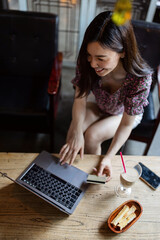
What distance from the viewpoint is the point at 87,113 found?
1.48 metres

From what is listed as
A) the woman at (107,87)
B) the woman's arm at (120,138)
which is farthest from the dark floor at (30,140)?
the woman's arm at (120,138)

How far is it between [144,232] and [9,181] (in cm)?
63

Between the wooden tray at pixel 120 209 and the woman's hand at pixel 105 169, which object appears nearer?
the wooden tray at pixel 120 209

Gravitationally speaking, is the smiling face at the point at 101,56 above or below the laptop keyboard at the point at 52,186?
above

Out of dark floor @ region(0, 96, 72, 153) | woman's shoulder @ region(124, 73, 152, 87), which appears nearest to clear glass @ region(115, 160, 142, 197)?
woman's shoulder @ region(124, 73, 152, 87)

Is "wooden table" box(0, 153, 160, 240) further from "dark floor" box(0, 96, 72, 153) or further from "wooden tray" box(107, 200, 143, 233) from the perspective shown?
"dark floor" box(0, 96, 72, 153)

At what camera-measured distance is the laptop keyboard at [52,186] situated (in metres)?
0.92

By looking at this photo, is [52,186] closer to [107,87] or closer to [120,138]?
[120,138]

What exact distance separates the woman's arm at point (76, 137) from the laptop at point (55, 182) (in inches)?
2.1

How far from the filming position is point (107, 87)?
4.43ft

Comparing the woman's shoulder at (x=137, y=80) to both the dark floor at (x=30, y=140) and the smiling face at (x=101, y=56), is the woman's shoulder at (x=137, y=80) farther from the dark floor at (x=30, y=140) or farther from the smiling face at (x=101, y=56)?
the dark floor at (x=30, y=140)

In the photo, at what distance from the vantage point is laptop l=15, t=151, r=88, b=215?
2.98 ft

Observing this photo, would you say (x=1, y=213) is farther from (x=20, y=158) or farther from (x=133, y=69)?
(x=133, y=69)

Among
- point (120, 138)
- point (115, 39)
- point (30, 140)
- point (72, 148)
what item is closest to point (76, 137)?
point (72, 148)
